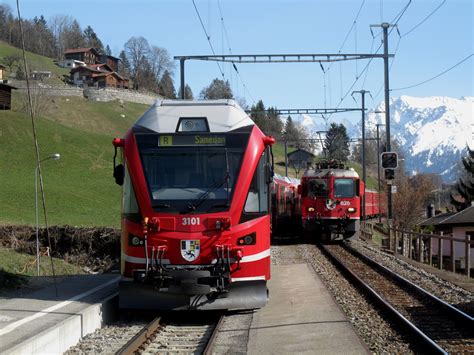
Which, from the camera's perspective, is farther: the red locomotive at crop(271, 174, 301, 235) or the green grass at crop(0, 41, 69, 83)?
the green grass at crop(0, 41, 69, 83)

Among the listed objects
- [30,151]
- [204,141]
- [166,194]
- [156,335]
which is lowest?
[156,335]

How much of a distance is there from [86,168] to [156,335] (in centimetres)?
5877

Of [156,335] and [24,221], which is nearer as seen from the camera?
[156,335]

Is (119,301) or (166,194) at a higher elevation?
(166,194)

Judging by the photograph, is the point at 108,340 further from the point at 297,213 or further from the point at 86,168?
the point at 86,168

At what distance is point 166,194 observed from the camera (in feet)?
36.6

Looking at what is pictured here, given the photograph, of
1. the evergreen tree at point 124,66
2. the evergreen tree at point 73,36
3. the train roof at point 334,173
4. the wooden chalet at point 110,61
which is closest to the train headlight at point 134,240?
the train roof at point 334,173

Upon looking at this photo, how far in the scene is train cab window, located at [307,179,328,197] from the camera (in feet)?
93.0

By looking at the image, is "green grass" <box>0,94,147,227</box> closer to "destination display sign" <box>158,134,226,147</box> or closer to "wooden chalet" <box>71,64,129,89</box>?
"destination display sign" <box>158,134,226,147</box>

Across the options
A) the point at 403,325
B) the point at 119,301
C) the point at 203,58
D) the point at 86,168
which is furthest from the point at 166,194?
the point at 86,168

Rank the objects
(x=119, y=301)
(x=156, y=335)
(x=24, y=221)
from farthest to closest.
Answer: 1. (x=24, y=221)
2. (x=119, y=301)
3. (x=156, y=335)

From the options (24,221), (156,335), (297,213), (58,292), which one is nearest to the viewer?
(156,335)

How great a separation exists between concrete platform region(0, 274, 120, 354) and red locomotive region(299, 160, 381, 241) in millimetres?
15745

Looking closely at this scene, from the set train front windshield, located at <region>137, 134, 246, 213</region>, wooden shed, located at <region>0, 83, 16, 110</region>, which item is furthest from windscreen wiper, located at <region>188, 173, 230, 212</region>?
wooden shed, located at <region>0, 83, 16, 110</region>
